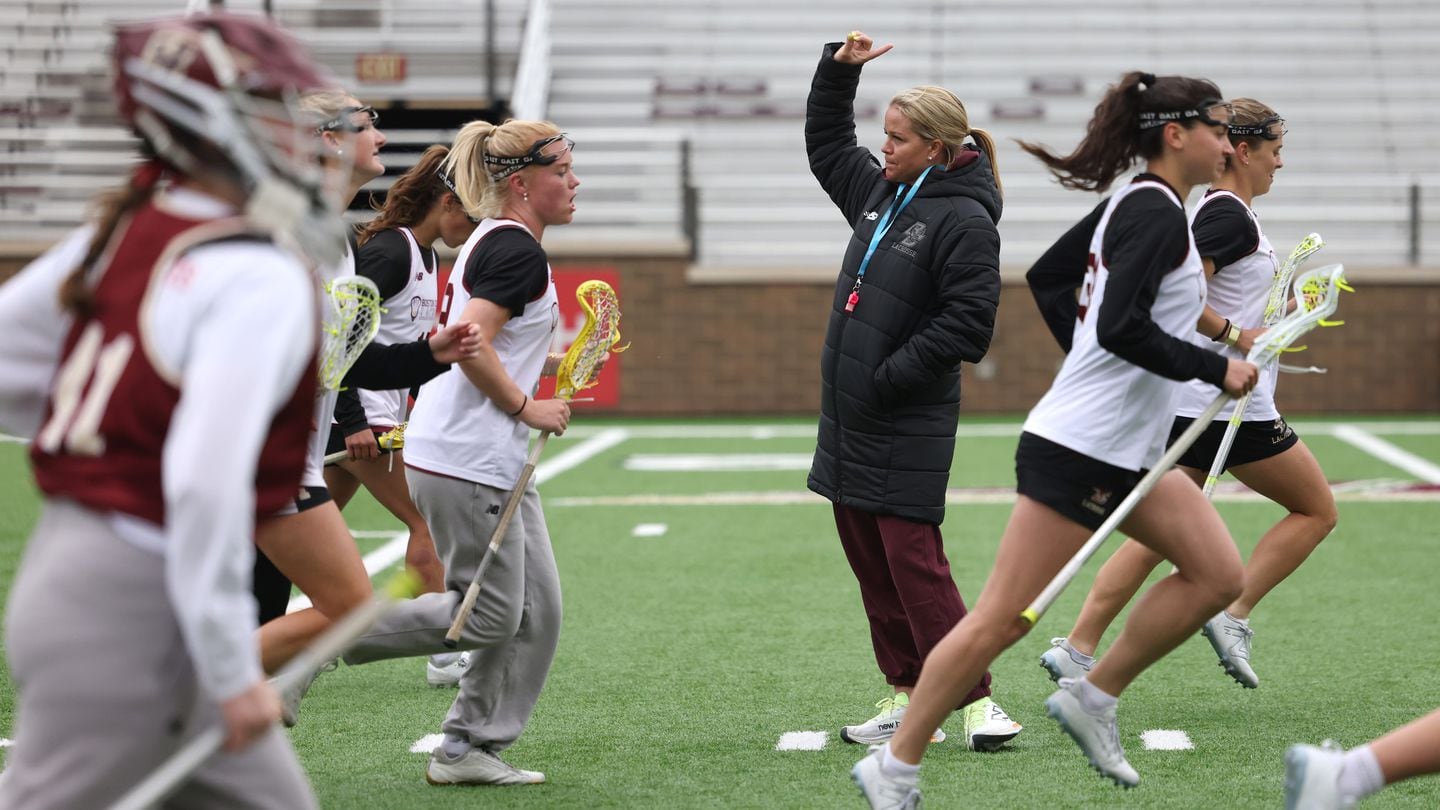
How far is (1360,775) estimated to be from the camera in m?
3.37

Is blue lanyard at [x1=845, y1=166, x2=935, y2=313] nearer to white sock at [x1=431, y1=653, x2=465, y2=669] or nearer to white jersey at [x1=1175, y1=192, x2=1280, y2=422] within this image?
white jersey at [x1=1175, y1=192, x2=1280, y2=422]

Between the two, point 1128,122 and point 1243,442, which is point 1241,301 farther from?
point 1128,122

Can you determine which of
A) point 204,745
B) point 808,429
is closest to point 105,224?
point 204,745

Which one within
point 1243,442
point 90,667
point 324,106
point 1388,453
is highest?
point 324,106

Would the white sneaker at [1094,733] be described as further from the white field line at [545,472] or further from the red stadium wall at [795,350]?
the red stadium wall at [795,350]

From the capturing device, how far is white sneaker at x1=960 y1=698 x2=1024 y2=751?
4914mm

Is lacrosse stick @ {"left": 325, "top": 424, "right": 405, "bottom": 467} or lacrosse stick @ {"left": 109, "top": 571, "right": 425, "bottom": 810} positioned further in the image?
lacrosse stick @ {"left": 325, "top": 424, "right": 405, "bottom": 467}

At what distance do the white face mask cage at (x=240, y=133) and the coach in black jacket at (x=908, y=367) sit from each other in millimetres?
2716

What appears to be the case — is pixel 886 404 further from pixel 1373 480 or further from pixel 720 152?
pixel 720 152

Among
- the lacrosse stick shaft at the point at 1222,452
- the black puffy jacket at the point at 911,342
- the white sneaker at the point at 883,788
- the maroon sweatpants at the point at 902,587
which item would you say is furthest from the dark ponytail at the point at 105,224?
the lacrosse stick shaft at the point at 1222,452

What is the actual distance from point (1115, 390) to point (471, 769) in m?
2.00

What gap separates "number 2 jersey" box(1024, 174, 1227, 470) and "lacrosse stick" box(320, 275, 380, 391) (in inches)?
69.5

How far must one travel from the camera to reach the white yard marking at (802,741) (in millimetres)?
5020

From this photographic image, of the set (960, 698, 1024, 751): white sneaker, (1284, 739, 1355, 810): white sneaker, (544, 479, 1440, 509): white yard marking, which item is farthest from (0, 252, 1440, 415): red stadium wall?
(1284, 739, 1355, 810): white sneaker
